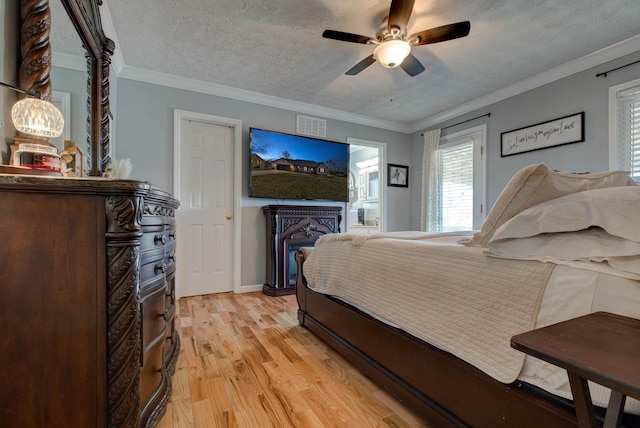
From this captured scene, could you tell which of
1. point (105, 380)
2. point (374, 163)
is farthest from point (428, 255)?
point (374, 163)

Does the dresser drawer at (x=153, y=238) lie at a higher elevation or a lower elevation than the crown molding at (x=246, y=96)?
lower

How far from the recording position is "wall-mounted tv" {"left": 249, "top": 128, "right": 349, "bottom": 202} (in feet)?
11.5

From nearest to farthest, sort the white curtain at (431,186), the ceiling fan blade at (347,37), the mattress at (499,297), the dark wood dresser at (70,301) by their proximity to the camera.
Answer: the mattress at (499,297) < the dark wood dresser at (70,301) < the ceiling fan blade at (347,37) < the white curtain at (431,186)

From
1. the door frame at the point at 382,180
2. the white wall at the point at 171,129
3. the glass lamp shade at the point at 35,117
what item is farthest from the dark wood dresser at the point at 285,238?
the glass lamp shade at the point at 35,117

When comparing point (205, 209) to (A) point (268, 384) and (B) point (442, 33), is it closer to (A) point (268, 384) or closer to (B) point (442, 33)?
(A) point (268, 384)

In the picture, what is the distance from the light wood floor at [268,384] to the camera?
1.27 m

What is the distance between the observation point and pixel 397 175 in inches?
186

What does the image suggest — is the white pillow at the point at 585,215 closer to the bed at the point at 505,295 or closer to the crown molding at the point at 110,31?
the bed at the point at 505,295

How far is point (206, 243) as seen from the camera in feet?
11.1

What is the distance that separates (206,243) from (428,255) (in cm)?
285

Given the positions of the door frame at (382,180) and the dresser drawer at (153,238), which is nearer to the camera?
the dresser drawer at (153,238)

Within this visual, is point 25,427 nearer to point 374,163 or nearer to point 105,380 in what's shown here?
point 105,380

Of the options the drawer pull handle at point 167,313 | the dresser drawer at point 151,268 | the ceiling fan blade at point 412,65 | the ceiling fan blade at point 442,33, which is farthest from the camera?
the ceiling fan blade at point 412,65

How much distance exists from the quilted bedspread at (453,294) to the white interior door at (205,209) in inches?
87.4
